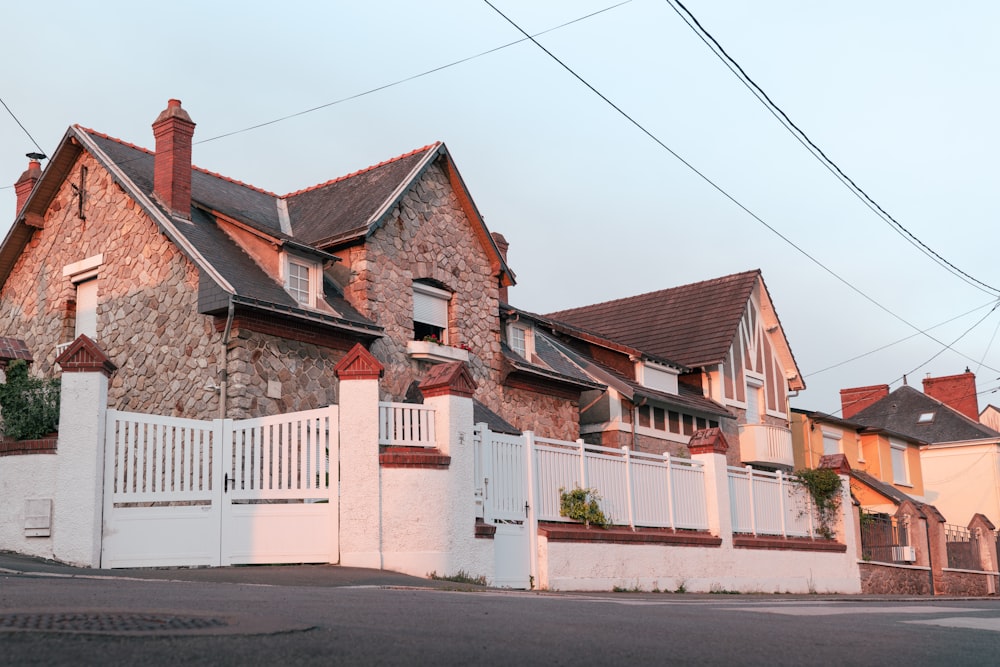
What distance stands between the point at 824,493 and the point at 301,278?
13.1 m

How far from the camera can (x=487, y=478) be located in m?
15.3

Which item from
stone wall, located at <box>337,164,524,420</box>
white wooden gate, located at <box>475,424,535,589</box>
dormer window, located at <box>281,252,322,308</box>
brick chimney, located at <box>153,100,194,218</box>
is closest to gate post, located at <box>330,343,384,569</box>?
white wooden gate, located at <box>475,424,535,589</box>

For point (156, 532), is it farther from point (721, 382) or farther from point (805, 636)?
point (721, 382)

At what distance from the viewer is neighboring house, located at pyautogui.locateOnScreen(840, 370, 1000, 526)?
4728 cm

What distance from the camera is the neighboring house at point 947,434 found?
47.3 meters

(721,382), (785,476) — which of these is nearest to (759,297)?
(721,382)

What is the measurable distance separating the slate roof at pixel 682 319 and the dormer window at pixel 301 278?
47.4 feet

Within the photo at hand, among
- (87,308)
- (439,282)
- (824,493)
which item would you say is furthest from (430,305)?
(824,493)

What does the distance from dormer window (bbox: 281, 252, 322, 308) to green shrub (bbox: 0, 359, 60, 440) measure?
485 cm

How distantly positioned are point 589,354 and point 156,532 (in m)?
18.2

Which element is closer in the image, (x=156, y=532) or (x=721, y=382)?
(x=156, y=532)

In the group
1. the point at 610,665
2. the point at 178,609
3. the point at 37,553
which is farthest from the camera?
the point at 37,553

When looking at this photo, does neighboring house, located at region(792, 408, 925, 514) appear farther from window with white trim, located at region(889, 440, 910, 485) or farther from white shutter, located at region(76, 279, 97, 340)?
white shutter, located at region(76, 279, 97, 340)

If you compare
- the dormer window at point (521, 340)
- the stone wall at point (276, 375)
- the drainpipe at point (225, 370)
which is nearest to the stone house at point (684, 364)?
the dormer window at point (521, 340)
